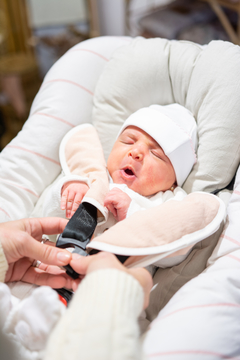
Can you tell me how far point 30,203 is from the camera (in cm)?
95

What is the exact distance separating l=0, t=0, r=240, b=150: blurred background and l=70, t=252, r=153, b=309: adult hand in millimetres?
1655

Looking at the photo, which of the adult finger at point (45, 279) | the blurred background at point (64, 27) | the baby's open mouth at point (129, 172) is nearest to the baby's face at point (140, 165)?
the baby's open mouth at point (129, 172)

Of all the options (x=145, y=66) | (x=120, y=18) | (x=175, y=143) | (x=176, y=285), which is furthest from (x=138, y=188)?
(x=120, y=18)

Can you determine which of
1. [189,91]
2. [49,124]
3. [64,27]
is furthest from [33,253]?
[64,27]

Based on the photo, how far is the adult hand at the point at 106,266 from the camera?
1.90 ft

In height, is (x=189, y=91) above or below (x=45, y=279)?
above

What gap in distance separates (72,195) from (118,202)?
5.2 inches

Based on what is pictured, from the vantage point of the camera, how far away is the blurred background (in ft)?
6.93

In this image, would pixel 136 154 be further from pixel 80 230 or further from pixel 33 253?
pixel 33 253

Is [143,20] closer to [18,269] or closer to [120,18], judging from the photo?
[120,18]

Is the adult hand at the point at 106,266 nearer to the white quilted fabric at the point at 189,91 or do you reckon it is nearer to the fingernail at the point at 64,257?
the fingernail at the point at 64,257

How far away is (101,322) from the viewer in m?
0.48

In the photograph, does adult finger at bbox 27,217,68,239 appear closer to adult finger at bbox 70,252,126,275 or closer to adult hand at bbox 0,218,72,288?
adult hand at bbox 0,218,72,288

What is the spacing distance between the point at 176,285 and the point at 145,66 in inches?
26.4
